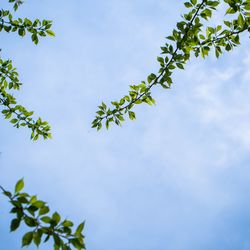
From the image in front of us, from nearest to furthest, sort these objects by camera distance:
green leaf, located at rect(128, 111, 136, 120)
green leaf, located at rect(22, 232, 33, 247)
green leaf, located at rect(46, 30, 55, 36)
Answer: green leaf, located at rect(22, 232, 33, 247), green leaf, located at rect(128, 111, 136, 120), green leaf, located at rect(46, 30, 55, 36)

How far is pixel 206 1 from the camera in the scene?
413 centimetres

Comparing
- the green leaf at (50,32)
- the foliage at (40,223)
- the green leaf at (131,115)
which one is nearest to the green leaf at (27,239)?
the foliage at (40,223)

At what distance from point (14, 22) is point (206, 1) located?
132 inches

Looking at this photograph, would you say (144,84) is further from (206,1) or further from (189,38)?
(206,1)

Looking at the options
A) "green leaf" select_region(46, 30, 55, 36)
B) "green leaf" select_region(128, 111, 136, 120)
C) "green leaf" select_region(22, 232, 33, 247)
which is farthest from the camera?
"green leaf" select_region(46, 30, 55, 36)

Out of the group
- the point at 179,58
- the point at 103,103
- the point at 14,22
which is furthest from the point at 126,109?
the point at 14,22

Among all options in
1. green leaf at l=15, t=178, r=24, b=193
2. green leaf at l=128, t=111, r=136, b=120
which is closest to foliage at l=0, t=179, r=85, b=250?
green leaf at l=15, t=178, r=24, b=193

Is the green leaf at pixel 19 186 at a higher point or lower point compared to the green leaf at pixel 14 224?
higher

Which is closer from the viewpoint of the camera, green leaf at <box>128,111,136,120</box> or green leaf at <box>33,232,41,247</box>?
green leaf at <box>33,232,41,247</box>

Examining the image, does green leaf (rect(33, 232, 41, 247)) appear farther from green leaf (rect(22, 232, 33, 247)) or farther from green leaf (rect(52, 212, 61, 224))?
green leaf (rect(52, 212, 61, 224))

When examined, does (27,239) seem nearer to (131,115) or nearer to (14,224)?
(14,224)

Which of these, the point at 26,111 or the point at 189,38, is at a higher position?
the point at 189,38

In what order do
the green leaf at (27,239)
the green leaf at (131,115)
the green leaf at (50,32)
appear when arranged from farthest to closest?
the green leaf at (50,32)
the green leaf at (131,115)
the green leaf at (27,239)

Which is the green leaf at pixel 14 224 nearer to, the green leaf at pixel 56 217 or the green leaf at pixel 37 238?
the green leaf at pixel 37 238
